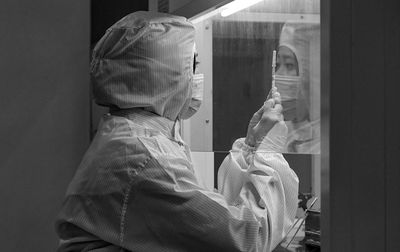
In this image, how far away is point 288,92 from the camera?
4.83 ft

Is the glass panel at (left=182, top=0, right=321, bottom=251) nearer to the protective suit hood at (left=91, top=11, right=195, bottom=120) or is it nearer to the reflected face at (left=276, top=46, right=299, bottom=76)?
the reflected face at (left=276, top=46, right=299, bottom=76)

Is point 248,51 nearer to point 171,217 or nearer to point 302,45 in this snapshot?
point 302,45

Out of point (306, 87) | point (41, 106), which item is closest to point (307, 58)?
point (306, 87)

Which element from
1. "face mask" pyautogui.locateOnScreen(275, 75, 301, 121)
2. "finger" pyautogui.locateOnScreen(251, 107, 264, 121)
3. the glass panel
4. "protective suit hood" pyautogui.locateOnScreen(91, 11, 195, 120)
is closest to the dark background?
the glass panel

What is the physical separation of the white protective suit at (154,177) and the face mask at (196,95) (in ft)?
0.22

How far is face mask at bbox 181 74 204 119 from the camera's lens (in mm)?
1705

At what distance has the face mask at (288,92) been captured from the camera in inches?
56.7

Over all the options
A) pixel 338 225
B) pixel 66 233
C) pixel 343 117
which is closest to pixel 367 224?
pixel 338 225

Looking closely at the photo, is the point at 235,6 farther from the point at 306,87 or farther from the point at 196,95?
the point at 306,87

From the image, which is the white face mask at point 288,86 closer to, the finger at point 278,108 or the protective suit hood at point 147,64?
the finger at point 278,108

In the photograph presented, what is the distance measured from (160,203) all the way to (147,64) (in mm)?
334

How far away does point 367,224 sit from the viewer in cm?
112

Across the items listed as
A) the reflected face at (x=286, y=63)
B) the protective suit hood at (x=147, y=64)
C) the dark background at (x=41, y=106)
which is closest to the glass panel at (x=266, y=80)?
the reflected face at (x=286, y=63)

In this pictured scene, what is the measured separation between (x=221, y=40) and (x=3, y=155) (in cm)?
144
